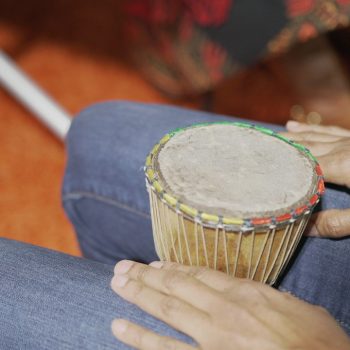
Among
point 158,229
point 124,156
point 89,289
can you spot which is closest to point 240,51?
point 124,156

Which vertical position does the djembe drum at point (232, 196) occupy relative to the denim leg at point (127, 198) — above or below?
above

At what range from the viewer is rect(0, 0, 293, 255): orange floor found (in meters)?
1.30

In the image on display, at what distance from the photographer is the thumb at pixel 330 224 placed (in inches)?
26.3

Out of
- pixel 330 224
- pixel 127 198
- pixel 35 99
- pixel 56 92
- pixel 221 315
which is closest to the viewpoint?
pixel 221 315

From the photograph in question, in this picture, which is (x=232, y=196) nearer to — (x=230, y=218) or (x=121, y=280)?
(x=230, y=218)

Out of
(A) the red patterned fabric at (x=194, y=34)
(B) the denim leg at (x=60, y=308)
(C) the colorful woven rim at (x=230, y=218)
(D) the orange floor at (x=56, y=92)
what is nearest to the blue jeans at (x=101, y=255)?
(B) the denim leg at (x=60, y=308)

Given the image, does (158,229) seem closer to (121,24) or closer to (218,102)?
(218,102)

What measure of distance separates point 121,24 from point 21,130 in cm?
73

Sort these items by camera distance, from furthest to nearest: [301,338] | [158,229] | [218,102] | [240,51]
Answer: [218,102] < [240,51] < [158,229] < [301,338]

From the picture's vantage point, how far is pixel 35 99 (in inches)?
57.0

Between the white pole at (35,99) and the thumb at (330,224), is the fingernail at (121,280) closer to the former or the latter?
the thumb at (330,224)

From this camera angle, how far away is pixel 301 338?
1.61 feet

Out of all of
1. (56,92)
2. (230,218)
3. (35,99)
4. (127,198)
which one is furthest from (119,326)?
(56,92)

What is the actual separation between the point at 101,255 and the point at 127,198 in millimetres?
148
